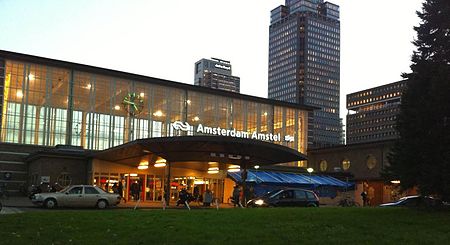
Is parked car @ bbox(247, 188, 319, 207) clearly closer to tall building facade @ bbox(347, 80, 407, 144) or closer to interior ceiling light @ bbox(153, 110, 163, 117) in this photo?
interior ceiling light @ bbox(153, 110, 163, 117)

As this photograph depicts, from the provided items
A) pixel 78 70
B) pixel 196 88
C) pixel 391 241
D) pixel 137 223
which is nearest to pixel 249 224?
pixel 137 223

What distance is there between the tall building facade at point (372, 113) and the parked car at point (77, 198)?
139 meters

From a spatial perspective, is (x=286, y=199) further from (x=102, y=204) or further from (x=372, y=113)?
(x=372, y=113)

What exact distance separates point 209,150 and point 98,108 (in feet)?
88.3

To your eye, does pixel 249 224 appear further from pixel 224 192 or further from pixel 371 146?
pixel 371 146

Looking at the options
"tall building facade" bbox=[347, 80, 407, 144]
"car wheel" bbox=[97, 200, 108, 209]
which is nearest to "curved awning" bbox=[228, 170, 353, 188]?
"car wheel" bbox=[97, 200, 108, 209]

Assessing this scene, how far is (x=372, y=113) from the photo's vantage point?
173250 millimetres

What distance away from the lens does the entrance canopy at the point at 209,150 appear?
106ft

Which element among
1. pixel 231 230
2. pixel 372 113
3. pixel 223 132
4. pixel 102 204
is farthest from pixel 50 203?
pixel 372 113

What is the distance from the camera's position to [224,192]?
48.2 m

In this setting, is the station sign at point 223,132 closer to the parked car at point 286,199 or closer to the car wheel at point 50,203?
the parked car at point 286,199

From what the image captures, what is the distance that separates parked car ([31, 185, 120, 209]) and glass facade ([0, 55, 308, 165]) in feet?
82.2

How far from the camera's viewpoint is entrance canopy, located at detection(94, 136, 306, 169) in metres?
32.3

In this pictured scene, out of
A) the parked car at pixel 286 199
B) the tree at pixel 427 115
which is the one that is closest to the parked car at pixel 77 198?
the parked car at pixel 286 199
